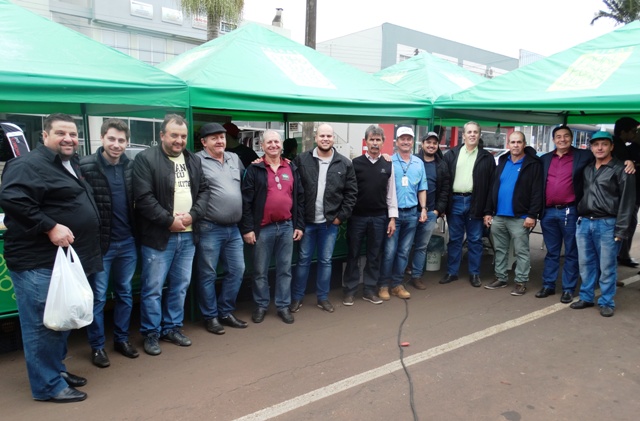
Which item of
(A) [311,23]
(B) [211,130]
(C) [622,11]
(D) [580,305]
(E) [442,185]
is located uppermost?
(C) [622,11]

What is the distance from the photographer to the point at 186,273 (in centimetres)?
393

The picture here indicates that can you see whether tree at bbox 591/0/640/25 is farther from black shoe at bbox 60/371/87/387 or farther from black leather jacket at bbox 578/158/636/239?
black shoe at bbox 60/371/87/387

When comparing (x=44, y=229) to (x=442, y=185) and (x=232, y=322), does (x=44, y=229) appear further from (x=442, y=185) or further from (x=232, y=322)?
(x=442, y=185)

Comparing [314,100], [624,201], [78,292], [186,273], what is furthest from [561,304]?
[78,292]

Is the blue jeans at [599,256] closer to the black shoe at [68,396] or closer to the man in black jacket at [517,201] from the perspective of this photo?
the man in black jacket at [517,201]

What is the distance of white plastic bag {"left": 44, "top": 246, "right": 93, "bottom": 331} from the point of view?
9.29 feet

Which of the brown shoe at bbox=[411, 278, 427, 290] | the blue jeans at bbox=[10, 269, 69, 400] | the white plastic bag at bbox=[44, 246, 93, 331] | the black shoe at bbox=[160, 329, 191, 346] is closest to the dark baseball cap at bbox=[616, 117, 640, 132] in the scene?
the brown shoe at bbox=[411, 278, 427, 290]

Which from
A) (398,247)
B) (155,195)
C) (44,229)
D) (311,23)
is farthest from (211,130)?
(311,23)

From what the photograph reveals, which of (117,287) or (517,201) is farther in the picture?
(517,201)

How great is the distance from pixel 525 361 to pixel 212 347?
2560 millimetres

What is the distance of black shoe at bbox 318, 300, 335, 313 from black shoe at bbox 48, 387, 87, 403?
7.82 feet

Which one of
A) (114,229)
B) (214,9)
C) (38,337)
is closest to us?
(38,337)

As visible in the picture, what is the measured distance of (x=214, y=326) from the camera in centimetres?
423

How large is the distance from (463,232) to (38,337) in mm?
4497
